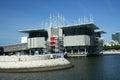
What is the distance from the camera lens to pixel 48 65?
52406mm

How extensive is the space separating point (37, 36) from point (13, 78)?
129 metres

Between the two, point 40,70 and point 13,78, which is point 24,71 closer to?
point 40,70

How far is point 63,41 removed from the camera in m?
154

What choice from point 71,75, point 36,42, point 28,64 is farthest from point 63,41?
point 71,75

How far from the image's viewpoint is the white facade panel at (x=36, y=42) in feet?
543

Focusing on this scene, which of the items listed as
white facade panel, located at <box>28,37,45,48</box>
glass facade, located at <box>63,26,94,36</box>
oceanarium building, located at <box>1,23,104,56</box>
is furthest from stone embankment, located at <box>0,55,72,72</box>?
white facade panel, located at <box>28,37,45,48</box>

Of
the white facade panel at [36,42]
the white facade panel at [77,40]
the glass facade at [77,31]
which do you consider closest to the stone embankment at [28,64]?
the white facade panel at [77,40]

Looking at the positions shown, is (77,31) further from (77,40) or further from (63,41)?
(63,41)

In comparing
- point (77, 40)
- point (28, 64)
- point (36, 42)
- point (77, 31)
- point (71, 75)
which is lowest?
point (71, 75)

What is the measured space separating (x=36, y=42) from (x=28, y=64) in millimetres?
116801

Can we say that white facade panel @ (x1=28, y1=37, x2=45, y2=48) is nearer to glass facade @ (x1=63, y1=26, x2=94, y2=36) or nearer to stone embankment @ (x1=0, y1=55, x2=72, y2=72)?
glass facade @ (x1=63, y1=26, x2=94, y2=36)

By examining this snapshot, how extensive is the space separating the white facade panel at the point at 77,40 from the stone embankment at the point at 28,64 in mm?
89511

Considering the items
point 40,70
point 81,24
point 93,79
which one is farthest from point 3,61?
point 81,24

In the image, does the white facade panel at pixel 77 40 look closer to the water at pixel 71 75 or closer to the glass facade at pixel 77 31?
the glass facade at pixel 77 31
